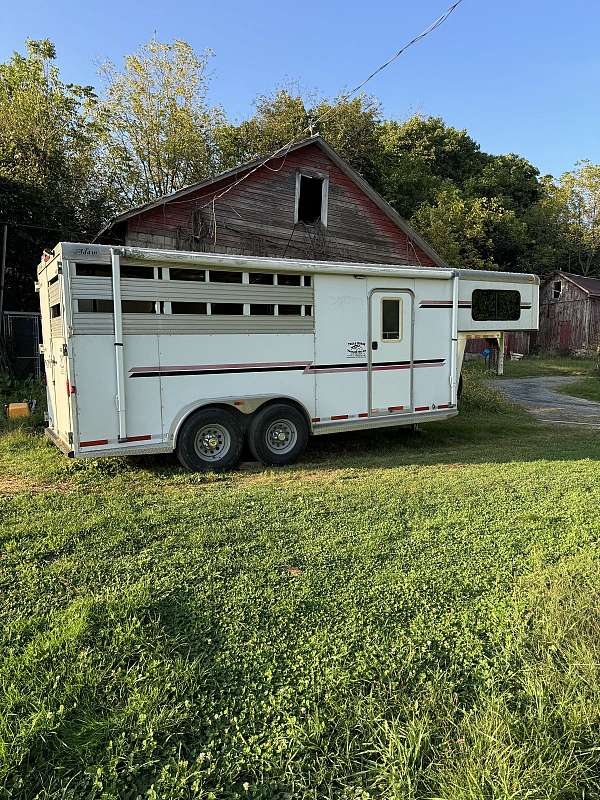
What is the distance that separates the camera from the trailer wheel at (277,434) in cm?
734

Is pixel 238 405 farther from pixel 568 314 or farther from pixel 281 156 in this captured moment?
pixel 568 314

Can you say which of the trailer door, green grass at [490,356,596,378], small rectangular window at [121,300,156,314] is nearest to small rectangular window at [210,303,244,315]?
small rectangular window at [121,300,156,314]

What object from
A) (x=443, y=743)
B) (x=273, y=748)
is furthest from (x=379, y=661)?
(x=273, y=748)

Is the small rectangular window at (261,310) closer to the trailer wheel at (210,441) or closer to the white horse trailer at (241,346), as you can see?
the white horse trailer at (241,346)

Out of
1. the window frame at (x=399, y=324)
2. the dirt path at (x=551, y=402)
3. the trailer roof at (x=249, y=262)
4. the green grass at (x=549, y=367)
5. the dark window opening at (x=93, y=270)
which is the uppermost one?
the trailer roof at (x=249, y=262)

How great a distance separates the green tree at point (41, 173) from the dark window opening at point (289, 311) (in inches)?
467

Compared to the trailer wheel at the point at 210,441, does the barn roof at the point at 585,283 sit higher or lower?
higher

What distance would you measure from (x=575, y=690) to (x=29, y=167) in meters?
19.7

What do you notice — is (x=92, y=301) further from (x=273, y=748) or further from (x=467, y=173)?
(x=467, y=173)

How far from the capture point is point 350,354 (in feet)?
26.1

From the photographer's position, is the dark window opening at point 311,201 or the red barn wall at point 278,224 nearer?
the red barn wall at point 278,224

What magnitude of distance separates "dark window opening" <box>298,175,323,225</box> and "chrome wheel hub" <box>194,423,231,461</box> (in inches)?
380

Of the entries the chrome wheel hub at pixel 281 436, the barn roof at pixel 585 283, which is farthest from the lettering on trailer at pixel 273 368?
the barn roof at pixel 585 283

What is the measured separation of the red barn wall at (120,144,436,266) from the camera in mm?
13312
